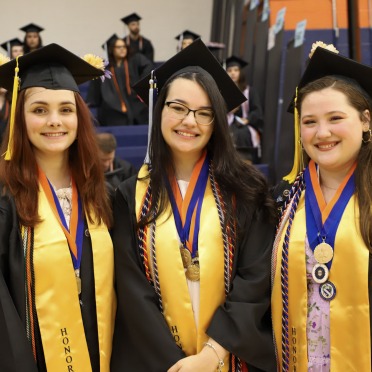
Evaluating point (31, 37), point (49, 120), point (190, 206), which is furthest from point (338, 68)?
point (31, 37)

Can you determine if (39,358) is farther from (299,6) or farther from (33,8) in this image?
(33,8)

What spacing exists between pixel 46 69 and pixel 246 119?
526 centimetres

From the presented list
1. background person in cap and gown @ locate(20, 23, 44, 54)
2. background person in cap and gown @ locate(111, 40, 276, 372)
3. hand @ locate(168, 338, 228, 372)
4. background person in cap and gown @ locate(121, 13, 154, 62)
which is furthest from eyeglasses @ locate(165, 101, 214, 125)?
background person in cap and gown @ locate(121, 13, 154, 62)

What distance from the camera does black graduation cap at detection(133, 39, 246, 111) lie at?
2.54 metres

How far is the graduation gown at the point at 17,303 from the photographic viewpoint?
7.36ft

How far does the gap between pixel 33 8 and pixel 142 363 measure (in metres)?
11.3

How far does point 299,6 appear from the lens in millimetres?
8109

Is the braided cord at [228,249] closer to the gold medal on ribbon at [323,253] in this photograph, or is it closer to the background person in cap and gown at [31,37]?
the gold medal on ribbon at [323,253]

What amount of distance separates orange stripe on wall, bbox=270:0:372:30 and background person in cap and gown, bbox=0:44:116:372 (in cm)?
470

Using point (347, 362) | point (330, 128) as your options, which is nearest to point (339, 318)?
point (347, 362)

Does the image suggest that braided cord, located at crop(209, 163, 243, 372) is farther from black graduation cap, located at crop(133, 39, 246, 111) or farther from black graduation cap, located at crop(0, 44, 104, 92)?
black graduation cap, located at crop(0, 44, 104, 92)

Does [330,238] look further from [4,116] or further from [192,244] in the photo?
[4,116]

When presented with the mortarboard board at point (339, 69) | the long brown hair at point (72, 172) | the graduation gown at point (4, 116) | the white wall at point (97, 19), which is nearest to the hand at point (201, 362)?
the long brown hair at point (72, 172)

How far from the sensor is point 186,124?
243 centimetres
